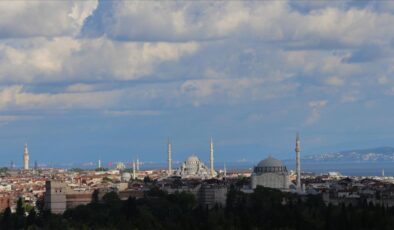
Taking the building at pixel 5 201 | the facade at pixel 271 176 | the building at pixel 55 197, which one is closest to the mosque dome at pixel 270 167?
the facade at pixel 271 176

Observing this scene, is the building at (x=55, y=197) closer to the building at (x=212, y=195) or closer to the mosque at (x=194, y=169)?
the building at (x=212, y=195)

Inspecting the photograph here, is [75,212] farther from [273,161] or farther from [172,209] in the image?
[273,161]

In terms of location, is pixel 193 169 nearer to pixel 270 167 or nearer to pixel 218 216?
pixel 270 167

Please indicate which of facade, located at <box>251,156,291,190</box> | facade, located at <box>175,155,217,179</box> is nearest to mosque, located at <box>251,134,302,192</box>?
facade, located at <box>251,156,291,190</box>

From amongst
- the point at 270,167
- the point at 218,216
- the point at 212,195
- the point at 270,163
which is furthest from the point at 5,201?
the point at 218,216

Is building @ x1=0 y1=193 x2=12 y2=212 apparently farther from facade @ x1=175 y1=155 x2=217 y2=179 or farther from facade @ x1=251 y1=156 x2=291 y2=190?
facade @ x1=175 y1=155 x2=217 y2=179
